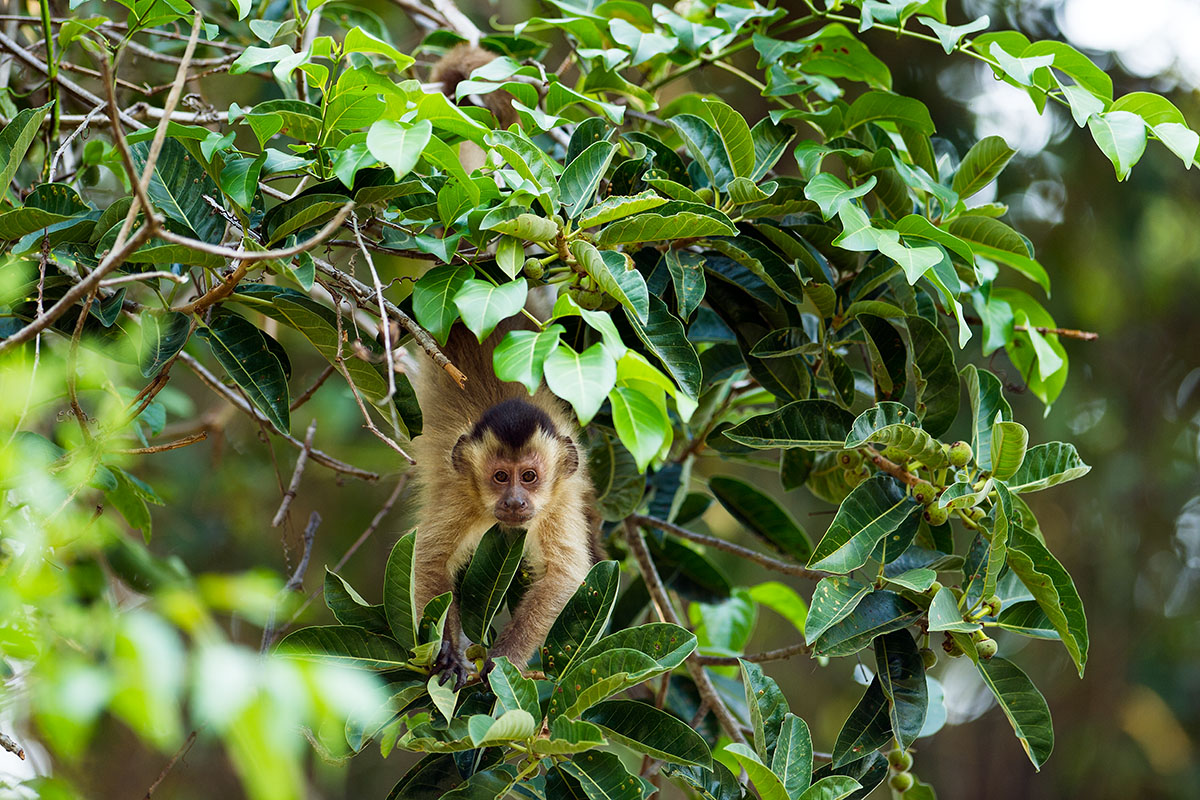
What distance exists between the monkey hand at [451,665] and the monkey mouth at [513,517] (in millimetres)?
596

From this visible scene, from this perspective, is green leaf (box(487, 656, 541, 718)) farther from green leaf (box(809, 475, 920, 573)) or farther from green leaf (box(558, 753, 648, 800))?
green leaf (box(809, 475, 920, 573))

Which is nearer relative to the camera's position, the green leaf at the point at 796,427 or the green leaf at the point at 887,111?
the green leaf at the point at 796,427

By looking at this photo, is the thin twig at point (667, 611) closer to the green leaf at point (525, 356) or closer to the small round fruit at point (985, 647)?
the small round fruit at point (985, 647)

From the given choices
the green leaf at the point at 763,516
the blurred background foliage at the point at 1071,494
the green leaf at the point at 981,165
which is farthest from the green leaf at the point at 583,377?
the blurred background foliage at the point at 1071,494

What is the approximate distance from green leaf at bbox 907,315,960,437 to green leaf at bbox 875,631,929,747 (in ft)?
1.71

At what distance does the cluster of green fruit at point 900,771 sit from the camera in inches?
85.7

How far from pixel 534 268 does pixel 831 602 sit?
91 cm

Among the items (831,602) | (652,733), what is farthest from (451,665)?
(831,602)

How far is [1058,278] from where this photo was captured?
610 cm

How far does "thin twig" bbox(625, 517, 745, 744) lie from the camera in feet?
8.57

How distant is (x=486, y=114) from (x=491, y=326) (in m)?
0.70

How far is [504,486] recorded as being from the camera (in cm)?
292

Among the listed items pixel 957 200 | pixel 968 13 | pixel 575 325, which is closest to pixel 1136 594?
pixel 968 13

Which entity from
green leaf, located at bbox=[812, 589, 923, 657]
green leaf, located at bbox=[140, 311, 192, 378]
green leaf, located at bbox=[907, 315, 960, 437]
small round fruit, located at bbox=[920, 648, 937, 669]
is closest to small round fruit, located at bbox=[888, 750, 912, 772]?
small round fruit, located at bbox=[920, 648, 937, 669]
